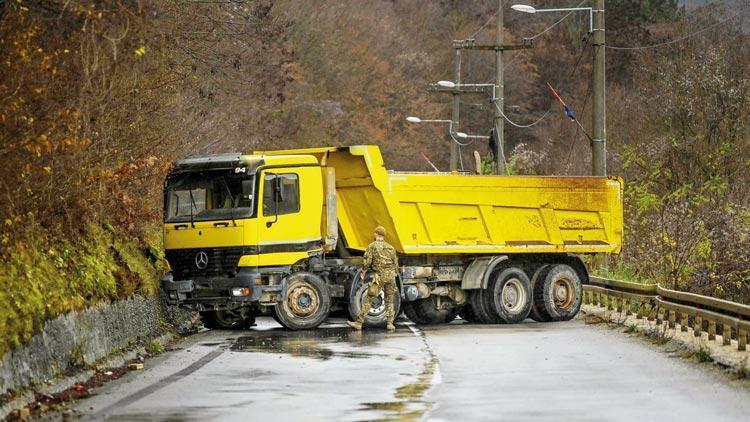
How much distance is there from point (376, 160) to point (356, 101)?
5698 centimetres

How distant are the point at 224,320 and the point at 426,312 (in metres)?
3.69

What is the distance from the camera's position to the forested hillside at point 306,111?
17.2 metres

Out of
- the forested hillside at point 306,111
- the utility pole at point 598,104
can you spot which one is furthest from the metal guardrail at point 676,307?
the utility pole at point 598,104

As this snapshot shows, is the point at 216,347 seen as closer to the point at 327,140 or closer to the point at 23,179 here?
the point at 23,179

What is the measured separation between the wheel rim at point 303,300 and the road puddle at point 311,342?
363mm

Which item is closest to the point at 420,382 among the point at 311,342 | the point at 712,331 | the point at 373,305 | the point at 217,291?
the point at 712,331

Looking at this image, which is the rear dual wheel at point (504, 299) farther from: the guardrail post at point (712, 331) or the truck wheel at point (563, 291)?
the guardrail post at point (712, 331)

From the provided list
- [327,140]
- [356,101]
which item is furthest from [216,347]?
[356,101]

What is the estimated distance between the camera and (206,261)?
2698cm

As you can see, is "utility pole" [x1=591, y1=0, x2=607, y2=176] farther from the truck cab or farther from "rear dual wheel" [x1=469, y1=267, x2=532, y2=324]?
the truck cab

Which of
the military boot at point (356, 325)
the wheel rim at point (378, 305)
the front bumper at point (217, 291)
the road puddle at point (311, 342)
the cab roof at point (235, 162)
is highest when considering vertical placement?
the cab roof at point (235, 162)

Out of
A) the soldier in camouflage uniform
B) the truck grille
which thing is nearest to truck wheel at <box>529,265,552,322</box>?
the soldier in camouflage uniform

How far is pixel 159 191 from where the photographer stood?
31.0m

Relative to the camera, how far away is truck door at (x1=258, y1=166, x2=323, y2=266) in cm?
2683
